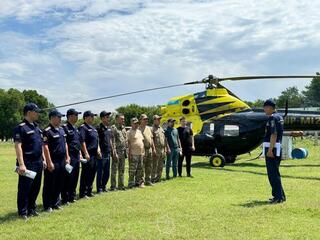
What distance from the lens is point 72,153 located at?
28.9 feet

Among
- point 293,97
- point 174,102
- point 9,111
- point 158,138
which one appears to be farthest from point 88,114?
point 293,97

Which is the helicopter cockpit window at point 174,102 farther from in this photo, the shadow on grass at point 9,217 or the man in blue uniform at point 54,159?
the shadow on grass at point 9,217

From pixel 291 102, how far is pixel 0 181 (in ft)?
381

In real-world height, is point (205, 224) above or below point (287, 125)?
below

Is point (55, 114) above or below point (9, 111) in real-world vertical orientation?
below

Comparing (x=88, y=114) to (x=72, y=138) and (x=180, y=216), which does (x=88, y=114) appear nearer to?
(x=72, y=138)

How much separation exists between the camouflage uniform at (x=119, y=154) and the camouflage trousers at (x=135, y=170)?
0.90 ft

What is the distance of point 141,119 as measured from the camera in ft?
38.7

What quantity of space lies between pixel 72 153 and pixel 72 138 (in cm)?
29

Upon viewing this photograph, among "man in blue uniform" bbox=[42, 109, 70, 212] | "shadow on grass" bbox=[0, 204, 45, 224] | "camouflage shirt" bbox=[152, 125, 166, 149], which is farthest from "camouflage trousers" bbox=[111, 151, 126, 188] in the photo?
"shadow on grass" bbox=[0, 204, 45, 224]

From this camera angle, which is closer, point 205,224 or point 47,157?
point 205,224

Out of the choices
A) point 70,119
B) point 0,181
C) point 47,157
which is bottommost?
point 0,181

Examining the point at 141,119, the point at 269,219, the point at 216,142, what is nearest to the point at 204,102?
the point at 216,142

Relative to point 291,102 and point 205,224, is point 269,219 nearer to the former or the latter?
point 205,224
